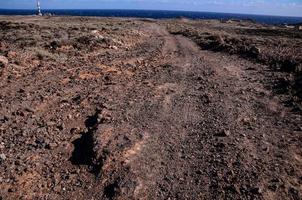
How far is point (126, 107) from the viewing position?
12.5 meters

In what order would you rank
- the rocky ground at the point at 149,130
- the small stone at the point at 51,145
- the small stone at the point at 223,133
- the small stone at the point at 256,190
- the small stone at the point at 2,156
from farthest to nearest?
the small stone at the point at 223,133 → the small stone at the point at 51,145 → the small stone at the point at 2,156 → the rocky ground at the point at 149,130 → the small stone at the point at 256,190

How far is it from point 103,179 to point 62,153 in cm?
169

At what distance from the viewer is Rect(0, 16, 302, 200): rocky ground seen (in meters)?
7.93

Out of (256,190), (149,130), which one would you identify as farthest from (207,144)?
(256,190)

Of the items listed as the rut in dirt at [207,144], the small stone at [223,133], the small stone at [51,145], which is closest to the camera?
the rut in dirt at [207,144]

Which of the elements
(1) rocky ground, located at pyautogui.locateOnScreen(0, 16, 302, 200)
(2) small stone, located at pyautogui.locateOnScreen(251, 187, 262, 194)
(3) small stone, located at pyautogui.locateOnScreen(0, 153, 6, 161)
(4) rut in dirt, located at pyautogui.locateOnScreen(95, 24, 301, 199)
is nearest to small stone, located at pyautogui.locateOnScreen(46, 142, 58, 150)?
(1) rocky ground, located at pyautogui.locateOnScreen(0, 16, 302, 200)

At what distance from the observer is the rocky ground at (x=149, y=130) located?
7.93 metres

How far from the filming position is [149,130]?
34.7 ft

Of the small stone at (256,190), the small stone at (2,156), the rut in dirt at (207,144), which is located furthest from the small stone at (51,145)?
the small stone at (256,190)

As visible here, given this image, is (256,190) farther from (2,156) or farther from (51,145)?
(2,156)

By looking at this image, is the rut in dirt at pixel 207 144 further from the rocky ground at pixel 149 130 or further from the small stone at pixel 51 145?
the small stone at pixel 51 145

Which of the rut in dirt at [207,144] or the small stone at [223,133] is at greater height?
the small stone at [223,133]

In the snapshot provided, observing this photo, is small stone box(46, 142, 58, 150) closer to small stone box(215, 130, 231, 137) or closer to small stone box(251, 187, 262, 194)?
small stone box(215, 130, 231, 137)

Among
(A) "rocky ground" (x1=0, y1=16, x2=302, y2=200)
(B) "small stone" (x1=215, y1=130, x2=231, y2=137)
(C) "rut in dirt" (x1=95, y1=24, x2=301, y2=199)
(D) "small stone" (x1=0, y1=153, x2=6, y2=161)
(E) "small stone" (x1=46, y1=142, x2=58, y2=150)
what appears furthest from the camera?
(B) "small stone" (x1=215, y1=130, x2=231, y2=137)
